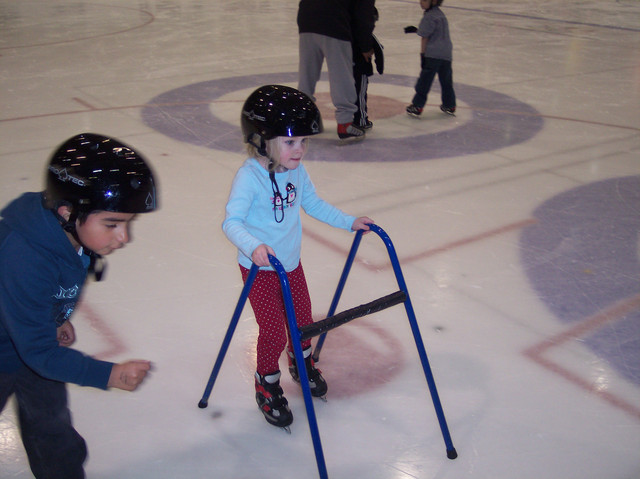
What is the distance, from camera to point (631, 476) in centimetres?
217

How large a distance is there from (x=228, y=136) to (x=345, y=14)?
1.44 meters

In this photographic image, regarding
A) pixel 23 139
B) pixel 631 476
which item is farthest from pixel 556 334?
pixel 23 139

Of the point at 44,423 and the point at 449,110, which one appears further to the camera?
the point at 449,110

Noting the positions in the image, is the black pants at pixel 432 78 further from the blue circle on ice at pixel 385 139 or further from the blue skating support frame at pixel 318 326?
the blue skating support frame at pixel 318 326

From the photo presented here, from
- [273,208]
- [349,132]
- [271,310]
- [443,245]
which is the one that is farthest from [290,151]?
[349,132]

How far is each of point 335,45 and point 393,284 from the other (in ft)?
8.66

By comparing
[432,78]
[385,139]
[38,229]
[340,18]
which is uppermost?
[38,229]

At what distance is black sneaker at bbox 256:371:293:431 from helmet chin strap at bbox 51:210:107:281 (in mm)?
874

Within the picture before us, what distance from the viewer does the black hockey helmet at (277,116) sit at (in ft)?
7.06

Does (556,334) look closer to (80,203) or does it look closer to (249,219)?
(249,219)

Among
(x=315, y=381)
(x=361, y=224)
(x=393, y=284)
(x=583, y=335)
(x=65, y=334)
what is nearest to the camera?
(x=65, y=334)

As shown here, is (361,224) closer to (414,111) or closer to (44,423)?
(44,423)

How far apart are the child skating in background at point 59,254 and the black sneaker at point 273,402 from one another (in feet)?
2.77

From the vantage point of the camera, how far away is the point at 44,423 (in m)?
1.75
